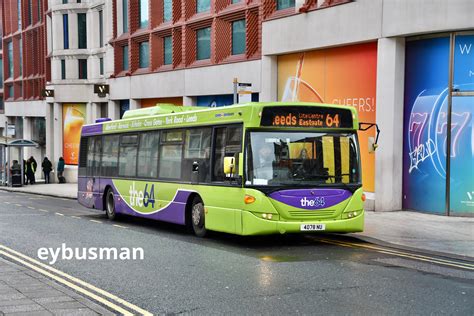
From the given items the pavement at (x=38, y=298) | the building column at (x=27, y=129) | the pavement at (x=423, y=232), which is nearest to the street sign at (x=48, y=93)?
the building column at (x=27, y=129)

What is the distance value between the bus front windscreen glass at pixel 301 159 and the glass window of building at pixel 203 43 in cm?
1848

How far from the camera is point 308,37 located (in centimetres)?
2262

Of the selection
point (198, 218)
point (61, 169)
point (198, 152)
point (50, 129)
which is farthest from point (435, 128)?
point (50, 129)

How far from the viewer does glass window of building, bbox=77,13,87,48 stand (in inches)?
1836

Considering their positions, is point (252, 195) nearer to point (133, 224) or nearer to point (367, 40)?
point (133, 224)

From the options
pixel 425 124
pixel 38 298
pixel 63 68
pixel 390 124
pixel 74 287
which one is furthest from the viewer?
pixel 63 68

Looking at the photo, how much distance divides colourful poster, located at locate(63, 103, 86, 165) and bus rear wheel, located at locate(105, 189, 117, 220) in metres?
26.7

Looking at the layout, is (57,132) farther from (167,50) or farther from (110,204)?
(110,204)

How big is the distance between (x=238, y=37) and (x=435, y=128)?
1210 cm

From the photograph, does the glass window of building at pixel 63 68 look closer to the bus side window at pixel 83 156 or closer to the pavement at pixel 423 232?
the bus side window at pixel 83 156

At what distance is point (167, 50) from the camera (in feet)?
113

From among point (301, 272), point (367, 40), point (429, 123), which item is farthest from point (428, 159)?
point (301, 272)

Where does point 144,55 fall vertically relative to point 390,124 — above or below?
above

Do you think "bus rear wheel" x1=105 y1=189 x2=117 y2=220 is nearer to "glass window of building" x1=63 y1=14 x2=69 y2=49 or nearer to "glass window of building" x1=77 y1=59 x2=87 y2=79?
"glass window of building" x1=77 y1=59 x2=87 y2=79
